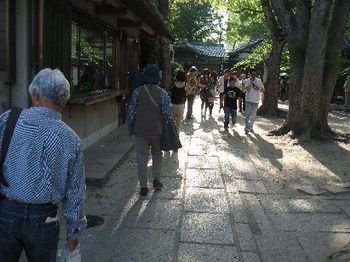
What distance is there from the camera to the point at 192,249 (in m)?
4.67

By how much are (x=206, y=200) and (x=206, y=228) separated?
114 cm

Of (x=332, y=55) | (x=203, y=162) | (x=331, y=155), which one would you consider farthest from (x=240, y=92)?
(x=203, y=162)

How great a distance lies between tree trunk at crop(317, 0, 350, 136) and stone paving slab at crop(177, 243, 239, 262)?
7.56 m

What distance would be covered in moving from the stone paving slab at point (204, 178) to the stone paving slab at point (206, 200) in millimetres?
304

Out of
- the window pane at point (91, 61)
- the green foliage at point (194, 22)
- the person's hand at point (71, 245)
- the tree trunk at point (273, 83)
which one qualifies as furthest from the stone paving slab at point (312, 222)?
the green foliage at point (194, 22)

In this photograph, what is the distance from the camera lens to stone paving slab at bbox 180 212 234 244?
4949 mm

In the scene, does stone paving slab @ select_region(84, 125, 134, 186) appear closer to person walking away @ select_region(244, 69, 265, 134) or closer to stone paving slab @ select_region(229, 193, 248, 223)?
stone paving slab @ select_region(229, 193, 248, 223)

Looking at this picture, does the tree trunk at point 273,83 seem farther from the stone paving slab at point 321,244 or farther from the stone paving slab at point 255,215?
the stone paving slab at point 321,244

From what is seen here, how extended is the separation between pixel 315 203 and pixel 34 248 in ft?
15.3

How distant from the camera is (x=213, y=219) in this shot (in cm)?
563

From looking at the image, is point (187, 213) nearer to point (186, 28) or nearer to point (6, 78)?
point (6, 78)

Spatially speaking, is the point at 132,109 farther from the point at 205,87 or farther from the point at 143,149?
the point at 205,87

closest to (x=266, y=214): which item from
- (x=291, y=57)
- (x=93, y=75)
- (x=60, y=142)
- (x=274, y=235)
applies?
(x=274, y=235)

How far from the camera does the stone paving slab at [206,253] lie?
4.45 metres
